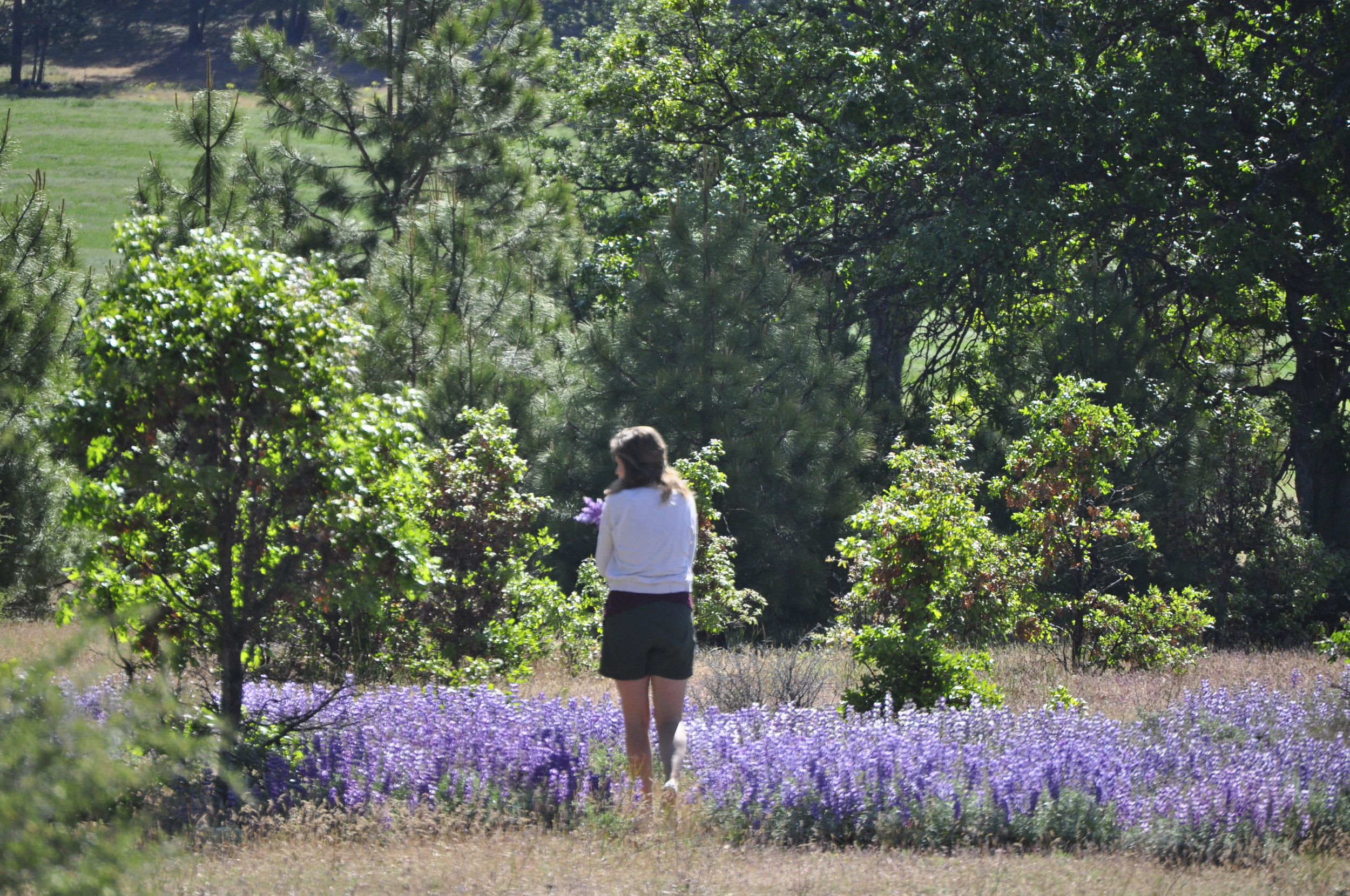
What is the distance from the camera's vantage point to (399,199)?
50.6ft

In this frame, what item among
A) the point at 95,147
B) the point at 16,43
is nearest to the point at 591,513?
the point at 95,147

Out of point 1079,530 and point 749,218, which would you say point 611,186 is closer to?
point 749,218

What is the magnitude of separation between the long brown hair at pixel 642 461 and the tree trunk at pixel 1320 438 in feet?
34.0

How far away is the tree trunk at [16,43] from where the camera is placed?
59.5m

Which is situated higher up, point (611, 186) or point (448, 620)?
point (611, 186)

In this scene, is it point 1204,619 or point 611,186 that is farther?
point 611,186

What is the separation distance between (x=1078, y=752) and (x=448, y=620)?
14.0 feet

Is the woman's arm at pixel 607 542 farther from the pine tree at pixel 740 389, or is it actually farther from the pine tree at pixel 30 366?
the pine tree at pixel 30 366

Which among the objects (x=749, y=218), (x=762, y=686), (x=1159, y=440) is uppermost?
(x=749, y=218)

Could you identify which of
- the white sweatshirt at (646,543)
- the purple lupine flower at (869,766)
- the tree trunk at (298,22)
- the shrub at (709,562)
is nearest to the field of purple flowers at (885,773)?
the purple lupine flower at (869,766)

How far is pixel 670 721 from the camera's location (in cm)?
468

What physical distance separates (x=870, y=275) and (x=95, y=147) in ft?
153

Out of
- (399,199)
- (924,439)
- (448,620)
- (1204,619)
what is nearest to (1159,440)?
(1204,619)

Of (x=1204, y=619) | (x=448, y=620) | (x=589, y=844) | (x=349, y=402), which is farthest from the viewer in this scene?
(x=1204, y=619)
